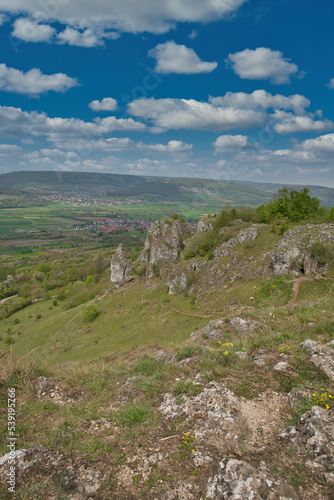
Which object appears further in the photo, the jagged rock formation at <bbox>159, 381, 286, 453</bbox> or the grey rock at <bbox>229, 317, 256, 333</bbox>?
the grey rock at <bbox>229, 317, 256, 333</bbox>

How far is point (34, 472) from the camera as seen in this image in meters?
5.16

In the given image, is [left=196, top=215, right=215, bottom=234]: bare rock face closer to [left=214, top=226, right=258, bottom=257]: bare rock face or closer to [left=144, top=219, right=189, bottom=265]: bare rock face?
[left=144, top=219, right=189, bottom=265]: bare rock face

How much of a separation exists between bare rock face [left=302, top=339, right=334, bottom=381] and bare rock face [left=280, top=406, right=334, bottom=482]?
5.29 feet

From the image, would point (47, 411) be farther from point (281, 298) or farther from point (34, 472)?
point (281, 298)

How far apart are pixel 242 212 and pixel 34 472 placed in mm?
57920

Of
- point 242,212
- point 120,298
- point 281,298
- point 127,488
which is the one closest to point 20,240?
point 120,298

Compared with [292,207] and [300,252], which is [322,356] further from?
[292,207]

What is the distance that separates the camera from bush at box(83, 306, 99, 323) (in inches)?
1975

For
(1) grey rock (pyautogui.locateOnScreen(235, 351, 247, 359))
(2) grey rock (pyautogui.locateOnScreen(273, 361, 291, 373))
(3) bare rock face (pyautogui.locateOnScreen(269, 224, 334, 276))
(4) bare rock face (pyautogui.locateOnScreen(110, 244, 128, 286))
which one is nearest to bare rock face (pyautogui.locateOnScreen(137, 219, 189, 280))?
(4) bare rock face (pyautogui.locateOnScreen(110, 244, 128, 286))

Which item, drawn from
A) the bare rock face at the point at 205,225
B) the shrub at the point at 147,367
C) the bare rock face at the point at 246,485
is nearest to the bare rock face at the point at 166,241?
the bare rock face at the point at 205,225

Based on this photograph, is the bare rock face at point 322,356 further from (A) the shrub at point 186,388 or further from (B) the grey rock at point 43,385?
(B) the grey rock at point 43,385

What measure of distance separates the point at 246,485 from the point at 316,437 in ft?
5.91

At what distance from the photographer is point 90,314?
5056 centimetres

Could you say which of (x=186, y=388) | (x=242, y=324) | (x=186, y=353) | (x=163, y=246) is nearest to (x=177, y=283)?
(x=163, y=246)
